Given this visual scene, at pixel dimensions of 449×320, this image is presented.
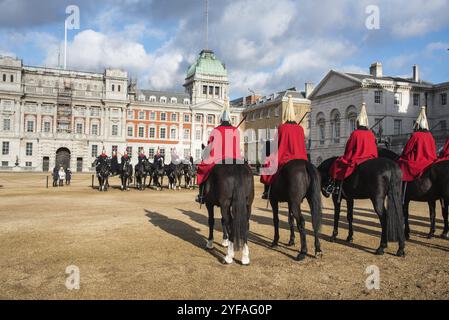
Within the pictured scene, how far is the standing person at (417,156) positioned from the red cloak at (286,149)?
10.2 feet

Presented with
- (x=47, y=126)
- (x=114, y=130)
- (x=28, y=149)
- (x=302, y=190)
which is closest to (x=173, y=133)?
(x=114, y=130)

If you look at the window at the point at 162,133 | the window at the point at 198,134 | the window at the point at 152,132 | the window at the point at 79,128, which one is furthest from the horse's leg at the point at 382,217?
the window at the point at 198,134

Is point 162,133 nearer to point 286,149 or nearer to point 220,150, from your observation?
point 286,149

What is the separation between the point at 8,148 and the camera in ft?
219

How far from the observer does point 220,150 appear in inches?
316

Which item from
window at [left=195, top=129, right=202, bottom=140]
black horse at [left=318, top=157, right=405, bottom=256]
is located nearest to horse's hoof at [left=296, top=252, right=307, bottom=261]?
black horse at [left=318, top=157, right=405, bottom=256]

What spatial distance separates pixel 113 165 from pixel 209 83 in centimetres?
6239

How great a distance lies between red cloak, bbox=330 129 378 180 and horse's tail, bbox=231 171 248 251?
9.44ft

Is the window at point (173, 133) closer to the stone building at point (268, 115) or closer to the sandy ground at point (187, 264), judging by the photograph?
the stone building at point (268, 115)

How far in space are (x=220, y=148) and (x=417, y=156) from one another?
5.20 meters

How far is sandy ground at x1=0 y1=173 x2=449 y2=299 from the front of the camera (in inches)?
218

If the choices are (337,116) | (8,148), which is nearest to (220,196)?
(337,116)

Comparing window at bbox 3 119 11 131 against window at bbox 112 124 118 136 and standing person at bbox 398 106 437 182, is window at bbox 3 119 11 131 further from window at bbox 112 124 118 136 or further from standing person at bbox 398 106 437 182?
standing person at bbox 398 106 437 182
